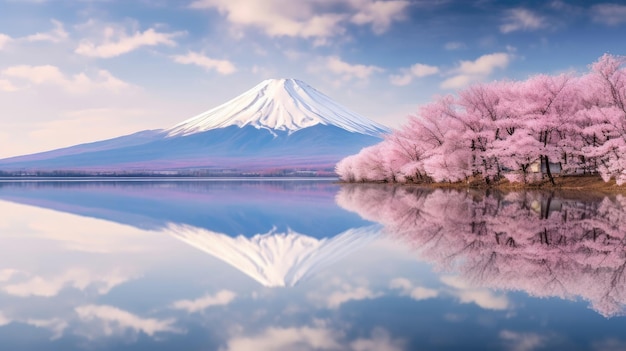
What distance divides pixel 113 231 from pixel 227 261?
8046 millimetres

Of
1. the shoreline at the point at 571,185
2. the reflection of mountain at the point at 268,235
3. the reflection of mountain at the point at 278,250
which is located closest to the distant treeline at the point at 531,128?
the shoreline at the point at 571,185

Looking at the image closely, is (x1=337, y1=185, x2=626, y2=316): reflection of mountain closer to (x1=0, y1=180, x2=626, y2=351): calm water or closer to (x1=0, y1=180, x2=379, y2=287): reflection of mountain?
(x1=0, y1=180, x2=626, y2=351): calm water

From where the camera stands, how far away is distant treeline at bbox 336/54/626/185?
40969mm

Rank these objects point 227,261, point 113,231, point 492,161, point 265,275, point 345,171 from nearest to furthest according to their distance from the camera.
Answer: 1. point 265,275
2. point 227,261
3. point 113,231
4. point 492,161
5. point 345,171

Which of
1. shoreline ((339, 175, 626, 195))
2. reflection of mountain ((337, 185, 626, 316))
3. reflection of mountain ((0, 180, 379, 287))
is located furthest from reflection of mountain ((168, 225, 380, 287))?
shoreline ((339, 175, 626, 195))

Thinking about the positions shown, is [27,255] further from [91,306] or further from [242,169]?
[242,169]

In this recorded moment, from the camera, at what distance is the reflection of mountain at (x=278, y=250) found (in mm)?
10840

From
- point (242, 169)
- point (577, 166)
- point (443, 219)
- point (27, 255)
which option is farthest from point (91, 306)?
point (242, 169)

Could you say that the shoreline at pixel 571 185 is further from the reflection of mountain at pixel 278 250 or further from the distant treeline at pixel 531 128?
the reflection of mountain at pixel 278 250

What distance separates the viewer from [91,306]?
26.4 ft

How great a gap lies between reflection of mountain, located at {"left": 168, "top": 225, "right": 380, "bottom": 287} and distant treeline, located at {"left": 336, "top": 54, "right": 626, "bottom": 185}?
29.6 meters

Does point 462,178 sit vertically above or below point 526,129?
below

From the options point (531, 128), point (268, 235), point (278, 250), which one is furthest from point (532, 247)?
point (531, 128)

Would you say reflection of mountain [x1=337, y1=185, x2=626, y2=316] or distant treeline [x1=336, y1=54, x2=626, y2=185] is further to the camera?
distant treeline [x1=336, y1=54, x2=626, y2=185]
